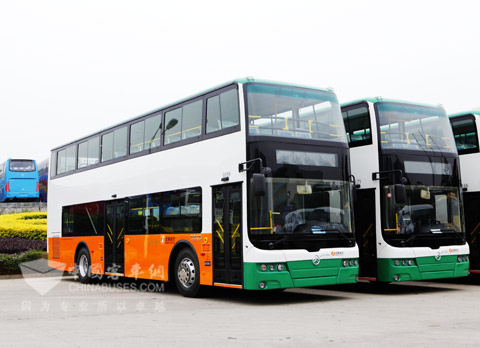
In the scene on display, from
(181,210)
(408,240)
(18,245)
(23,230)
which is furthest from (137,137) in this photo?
(23,230)

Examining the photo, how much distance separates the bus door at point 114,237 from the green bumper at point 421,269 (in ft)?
20.9

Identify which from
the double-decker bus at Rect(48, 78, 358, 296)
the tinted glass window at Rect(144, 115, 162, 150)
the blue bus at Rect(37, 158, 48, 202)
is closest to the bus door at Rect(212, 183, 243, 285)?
the double-decker bus at Rect(48, 78, 358, 296)

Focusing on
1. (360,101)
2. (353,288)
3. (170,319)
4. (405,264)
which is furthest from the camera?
(353,288)

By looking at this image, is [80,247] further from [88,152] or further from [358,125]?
[358,125]

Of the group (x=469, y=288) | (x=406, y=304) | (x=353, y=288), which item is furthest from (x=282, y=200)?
(x=469, y=288)

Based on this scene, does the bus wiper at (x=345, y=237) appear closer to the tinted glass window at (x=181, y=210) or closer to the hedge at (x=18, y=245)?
the tinted glass window at (x=181, y=210)

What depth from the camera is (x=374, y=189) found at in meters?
14.4

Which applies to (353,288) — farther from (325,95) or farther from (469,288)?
(325,95)

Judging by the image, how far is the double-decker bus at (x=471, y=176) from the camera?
16312 millimetres

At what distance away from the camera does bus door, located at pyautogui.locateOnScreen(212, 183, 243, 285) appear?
12.5m

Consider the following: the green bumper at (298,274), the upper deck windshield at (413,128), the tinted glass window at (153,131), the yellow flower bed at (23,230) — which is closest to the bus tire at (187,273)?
the green bumper at (298,274)

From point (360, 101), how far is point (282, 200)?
12.7 feet

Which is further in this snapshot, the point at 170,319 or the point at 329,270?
the point at 329,270

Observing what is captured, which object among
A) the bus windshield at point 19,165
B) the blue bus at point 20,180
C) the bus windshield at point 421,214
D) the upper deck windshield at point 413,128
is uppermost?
the bus windshield at point 19,165
